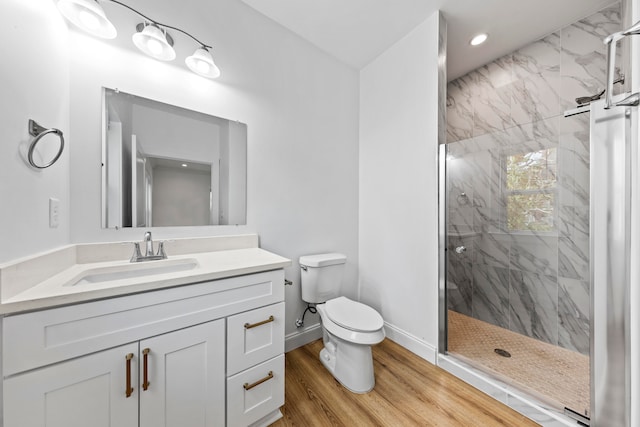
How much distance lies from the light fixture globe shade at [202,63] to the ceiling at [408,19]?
0.63m

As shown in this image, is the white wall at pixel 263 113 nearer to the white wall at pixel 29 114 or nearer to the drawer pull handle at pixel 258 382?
the white wall at pixel 29 114

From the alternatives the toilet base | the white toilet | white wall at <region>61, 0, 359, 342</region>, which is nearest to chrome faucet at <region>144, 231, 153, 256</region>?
white wall at <region>61, 0, 359, 342</region>

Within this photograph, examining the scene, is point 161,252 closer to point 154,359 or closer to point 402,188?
point 154,359

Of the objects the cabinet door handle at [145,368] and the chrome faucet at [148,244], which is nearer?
the cabinet door handle at [145,368]

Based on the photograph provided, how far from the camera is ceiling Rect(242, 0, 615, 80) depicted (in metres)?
1.59

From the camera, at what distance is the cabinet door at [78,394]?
65cm

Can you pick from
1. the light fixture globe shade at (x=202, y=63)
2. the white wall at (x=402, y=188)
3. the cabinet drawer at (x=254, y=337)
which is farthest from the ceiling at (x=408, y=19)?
the cabinet drawer at (x=254, y=337)

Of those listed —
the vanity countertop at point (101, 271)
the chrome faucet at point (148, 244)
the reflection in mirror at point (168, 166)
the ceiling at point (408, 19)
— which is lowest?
the vanity countertop at point (101, 271)

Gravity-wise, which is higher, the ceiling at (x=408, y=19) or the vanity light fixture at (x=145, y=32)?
the ceiling at (x=408, y=19)

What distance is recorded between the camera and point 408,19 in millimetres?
1713

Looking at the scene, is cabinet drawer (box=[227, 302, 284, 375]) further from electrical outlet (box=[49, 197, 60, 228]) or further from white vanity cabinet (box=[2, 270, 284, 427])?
electrical outlet (box=[49, 197, 60, 228])

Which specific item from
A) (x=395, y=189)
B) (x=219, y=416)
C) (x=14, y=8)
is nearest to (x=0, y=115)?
(x=14, y=8)

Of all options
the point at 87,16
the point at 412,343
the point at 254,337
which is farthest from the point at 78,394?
the point at 412,343

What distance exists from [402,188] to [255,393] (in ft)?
5.61
